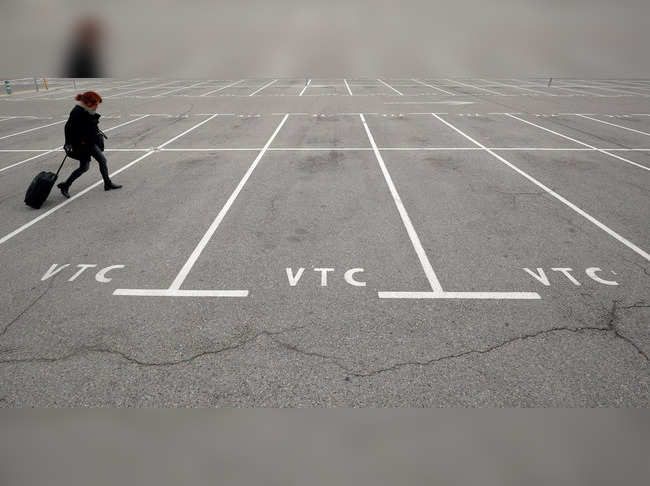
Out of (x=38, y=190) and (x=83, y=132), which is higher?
(x=83, y=132)

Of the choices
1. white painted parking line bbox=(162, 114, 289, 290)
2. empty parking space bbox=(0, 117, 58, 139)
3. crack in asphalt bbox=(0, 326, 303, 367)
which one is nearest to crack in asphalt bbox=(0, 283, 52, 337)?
crack in asphalt bbox=(0, 326, 303, 367)

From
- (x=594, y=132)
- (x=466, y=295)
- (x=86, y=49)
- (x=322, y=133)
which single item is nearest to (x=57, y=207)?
(x=86, y=49)

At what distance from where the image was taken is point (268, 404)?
9.70 feet

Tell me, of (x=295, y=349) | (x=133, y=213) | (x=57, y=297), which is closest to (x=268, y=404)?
(x=295, y=349)

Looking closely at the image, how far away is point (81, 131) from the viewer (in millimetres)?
6617

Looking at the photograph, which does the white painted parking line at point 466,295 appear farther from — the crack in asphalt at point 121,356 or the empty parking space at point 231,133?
the empty parking space at point 231,133

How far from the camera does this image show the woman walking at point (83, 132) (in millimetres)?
6438

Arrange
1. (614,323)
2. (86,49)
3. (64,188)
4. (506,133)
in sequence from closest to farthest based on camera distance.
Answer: (614,323) < (86,49) < (64,188) < (506,133)

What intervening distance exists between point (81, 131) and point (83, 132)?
4 centimetres

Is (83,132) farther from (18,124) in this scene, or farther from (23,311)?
(18,124)

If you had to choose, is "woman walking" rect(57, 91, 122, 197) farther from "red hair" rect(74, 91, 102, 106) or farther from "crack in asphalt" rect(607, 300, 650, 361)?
"crack in asphalt" rect(607, 300, 650, 361)

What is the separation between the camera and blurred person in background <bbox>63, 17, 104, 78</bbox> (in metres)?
5.34

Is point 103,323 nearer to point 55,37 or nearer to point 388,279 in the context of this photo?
point 388,279

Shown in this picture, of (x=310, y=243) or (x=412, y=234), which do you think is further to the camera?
(x=412, y=234)
